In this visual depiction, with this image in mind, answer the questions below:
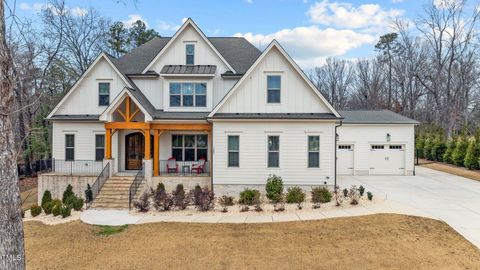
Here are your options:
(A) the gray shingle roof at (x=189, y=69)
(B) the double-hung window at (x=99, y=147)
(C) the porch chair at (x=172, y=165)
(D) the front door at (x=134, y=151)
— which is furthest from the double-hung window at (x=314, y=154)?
(B) the double-hung window at (x=99, y=147)

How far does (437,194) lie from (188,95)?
49.3ft

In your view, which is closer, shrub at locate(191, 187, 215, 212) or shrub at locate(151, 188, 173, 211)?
shrub at locate(191, 187, 215, 212)

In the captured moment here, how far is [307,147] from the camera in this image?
15.5 meters

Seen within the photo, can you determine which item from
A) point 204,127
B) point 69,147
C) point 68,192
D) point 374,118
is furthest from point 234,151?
point 374,118

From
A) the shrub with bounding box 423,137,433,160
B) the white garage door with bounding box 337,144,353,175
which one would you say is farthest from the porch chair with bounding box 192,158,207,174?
the shrub with bounding box 423,137,433,160

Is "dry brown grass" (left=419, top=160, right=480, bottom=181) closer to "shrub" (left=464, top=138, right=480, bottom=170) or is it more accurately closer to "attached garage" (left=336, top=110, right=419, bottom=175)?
"shrub" (left=464, top=138, right=480, bottom=170)

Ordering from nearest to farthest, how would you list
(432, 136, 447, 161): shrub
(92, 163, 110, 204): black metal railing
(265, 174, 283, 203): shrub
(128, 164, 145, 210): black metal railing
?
(265, 174, 283, 203): shrub, (128, 164, 145, 210): black metal railing, (92, 163, 110, 204): black metal railing, (432, 136, 447, 161): shrub

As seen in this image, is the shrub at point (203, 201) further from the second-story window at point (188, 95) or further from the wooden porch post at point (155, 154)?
the second-story window at point (188, 95)

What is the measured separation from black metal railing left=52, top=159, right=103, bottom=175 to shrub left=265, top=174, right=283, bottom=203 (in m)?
10.3

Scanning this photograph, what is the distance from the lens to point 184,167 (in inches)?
695

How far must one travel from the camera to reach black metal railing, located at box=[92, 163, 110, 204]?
1520 cm

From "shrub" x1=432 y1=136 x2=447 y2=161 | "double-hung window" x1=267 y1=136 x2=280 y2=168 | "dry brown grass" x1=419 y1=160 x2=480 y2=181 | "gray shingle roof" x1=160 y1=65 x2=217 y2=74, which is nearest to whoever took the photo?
"double-hung window" x1=267 y1=136 x2=280 y2=168

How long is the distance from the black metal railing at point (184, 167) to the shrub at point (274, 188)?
4.42 metres

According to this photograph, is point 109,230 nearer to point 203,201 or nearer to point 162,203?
point 162,203
